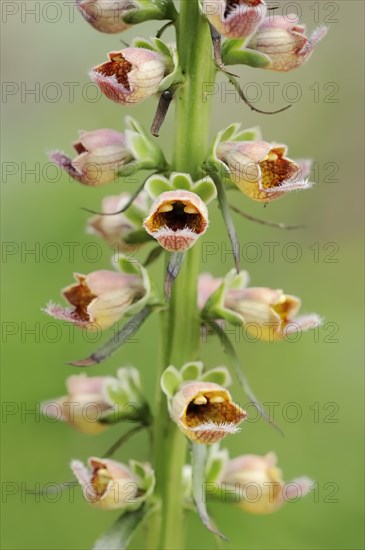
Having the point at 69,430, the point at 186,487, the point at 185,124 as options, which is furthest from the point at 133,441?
the point at 185,124

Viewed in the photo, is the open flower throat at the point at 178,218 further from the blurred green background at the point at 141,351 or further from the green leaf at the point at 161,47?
the blurred green background at the point at 141,351

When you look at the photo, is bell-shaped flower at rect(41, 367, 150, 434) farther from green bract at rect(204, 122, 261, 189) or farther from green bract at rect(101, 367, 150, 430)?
green bract at rect(204, 122, 261, 189)

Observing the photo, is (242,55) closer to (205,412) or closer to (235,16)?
(235,16)

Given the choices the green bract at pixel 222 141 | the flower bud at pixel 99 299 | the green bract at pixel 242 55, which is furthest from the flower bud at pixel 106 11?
the flower bud at pixel 99 299

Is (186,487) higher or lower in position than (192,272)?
lower

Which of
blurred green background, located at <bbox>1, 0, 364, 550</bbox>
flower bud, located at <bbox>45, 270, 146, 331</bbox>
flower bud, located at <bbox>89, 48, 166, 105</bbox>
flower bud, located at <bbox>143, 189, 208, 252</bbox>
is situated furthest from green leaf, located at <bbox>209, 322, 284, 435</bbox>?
blurred green background, located at <bbox>1, 0, 364, 550</bbox>

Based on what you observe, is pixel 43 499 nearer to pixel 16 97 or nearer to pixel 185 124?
pixel 185 124
